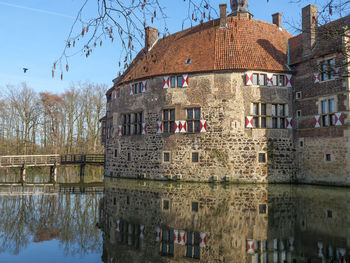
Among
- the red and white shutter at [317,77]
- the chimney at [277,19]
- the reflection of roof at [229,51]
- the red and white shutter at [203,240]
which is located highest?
the chimney at [277,19]

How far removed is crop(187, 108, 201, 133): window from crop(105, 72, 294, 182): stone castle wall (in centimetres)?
27

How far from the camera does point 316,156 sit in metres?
17.3

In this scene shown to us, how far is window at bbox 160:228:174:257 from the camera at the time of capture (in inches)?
197

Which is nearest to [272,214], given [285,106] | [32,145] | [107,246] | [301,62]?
[107,246]

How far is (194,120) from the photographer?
739 inches

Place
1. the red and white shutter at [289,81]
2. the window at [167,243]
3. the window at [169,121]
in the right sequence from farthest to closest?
the window at [169,121] → the red and white shutter at [289,81] → the window at [167,243]

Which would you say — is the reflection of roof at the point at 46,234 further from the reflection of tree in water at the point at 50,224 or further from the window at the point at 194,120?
the window at the point at 194,120

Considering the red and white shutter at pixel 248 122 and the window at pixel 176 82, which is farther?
the window at pixel 176 82

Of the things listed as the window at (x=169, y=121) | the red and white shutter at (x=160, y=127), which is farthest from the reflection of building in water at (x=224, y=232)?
the red and white shutter at (x=160, y=127)

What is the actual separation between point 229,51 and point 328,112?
671 cm

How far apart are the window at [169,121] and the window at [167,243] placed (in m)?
13.0

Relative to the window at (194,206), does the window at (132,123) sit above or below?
above

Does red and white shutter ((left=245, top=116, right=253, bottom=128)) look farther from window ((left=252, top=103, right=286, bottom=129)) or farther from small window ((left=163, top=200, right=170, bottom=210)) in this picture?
small window ((left=163, top=200, right=170, bottom=210))

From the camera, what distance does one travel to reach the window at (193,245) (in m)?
4.89
